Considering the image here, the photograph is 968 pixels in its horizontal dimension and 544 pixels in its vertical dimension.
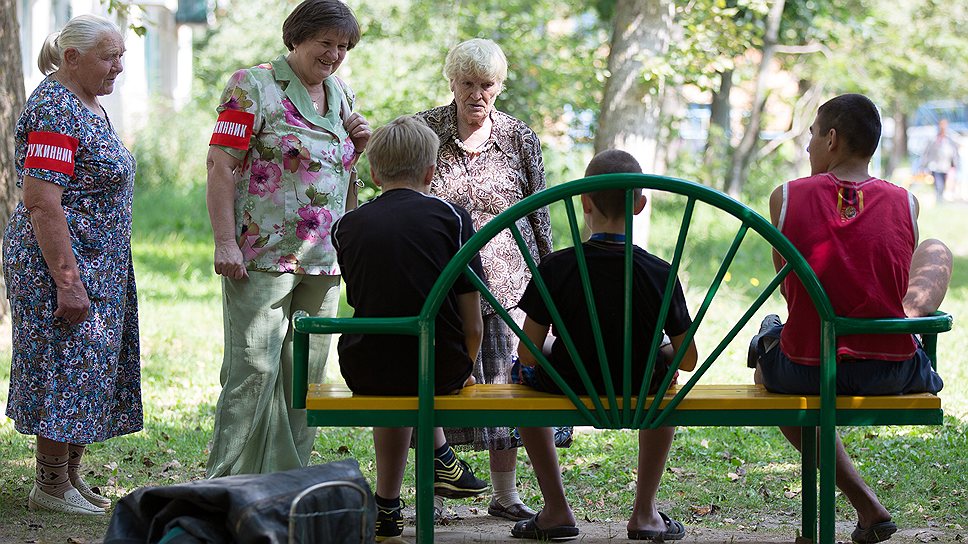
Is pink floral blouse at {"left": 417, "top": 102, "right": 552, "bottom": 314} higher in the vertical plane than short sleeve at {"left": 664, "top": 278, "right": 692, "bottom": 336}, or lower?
higher

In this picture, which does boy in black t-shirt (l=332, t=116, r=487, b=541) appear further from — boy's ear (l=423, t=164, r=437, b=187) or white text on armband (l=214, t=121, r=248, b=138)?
white text on armband (l=214, t=121, r=248, b=138)

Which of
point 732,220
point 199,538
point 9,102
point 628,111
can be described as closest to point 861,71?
point 732,220

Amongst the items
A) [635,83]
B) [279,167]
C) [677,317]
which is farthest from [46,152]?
[635,83]

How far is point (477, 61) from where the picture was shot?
13.2 feet

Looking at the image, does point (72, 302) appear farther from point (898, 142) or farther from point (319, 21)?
point (898, 142)

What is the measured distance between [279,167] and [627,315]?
152 centimetres

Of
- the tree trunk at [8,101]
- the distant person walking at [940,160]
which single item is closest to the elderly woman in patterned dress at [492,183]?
the tree trunk at [8,101]

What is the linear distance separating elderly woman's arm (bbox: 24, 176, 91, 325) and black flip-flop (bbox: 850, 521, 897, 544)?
106 inches

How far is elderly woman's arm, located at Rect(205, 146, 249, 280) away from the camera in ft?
13.1

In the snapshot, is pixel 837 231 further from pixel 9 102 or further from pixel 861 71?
pixel 861 71

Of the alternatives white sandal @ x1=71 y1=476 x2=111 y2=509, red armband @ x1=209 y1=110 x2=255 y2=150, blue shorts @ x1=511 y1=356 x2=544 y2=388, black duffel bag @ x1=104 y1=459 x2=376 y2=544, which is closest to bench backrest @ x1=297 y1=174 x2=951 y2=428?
blue shorts @ x1=511 y1=356 x2=544 y2=388

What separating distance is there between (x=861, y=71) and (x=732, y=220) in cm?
578

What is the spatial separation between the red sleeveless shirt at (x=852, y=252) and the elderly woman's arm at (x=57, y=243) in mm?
2353

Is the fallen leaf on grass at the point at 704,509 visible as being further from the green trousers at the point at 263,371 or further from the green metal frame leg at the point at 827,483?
the green trousers at the point at 263,371
